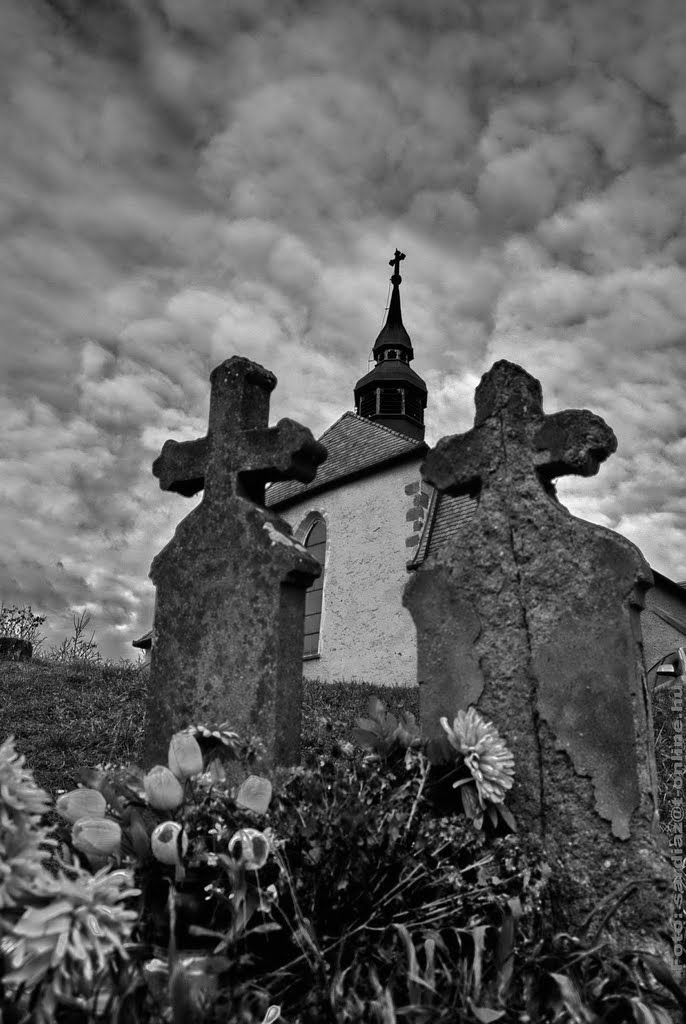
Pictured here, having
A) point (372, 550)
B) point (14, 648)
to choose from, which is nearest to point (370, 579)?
point (372, 550)

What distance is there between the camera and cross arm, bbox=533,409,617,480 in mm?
2850

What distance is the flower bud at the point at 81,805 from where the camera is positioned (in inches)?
70.1

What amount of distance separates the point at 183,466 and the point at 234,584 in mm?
695

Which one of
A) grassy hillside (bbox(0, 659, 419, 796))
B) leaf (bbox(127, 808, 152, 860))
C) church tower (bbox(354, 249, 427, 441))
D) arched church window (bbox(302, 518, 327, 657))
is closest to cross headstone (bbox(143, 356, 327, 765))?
leaf (bbox(127, 808, 152, 860))

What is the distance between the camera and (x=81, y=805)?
179 cm

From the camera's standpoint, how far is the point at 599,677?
2604 millimetres

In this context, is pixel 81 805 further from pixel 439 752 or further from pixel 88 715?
pixel 88 715

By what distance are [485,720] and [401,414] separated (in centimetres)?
2024

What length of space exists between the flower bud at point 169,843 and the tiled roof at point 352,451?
42.5ft

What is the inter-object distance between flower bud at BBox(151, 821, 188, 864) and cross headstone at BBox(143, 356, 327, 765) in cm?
124

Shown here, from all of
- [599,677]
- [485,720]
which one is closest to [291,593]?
[485,720]

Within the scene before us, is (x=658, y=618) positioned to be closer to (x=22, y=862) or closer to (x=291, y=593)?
(x=291, y=593)

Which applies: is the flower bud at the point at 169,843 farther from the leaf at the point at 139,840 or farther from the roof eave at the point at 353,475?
the roof eave at the point at 353,475

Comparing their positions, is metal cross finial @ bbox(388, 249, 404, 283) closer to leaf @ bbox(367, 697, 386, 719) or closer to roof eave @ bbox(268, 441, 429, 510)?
roof eave @ bbox(268, 441, 429, 510)
